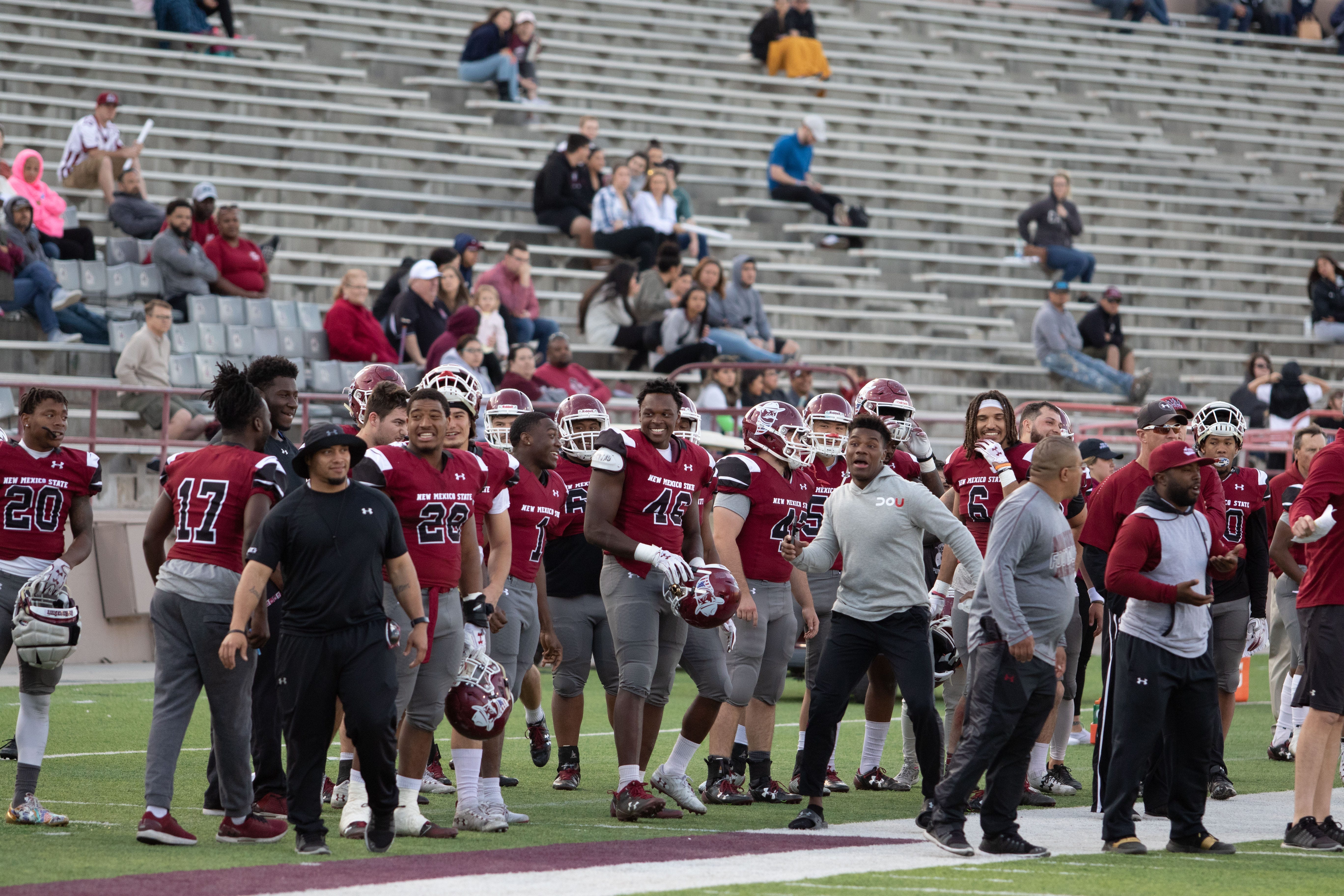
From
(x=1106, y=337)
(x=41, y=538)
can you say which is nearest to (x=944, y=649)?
(x=41, y=538)

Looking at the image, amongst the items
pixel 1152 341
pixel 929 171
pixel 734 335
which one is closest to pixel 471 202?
pixel 734 335

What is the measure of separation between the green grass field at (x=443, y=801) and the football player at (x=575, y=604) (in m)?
0.33

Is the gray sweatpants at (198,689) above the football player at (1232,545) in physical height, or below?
below

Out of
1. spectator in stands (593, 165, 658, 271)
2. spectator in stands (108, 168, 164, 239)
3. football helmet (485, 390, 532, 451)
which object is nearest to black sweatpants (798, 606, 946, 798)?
football helmet (485, 390, 532, 451)

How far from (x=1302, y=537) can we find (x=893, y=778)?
113 inches

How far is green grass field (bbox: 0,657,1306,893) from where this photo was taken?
6.70 metres

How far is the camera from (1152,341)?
24.2m

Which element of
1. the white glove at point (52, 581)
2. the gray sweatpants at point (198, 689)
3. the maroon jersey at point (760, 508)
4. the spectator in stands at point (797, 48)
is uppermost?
the spectator in stands at point (797, 48)

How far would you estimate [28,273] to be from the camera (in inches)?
625

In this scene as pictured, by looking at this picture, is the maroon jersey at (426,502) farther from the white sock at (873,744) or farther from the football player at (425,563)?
the white sock at (873,744)

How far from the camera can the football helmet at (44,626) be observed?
788 centimetres

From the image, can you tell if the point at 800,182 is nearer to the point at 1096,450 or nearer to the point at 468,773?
the point at 1096,450

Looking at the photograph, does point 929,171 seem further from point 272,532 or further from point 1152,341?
point 272,532

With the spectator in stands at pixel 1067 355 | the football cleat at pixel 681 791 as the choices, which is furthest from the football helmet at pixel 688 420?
the spectator in stands at pixel 1067 355
